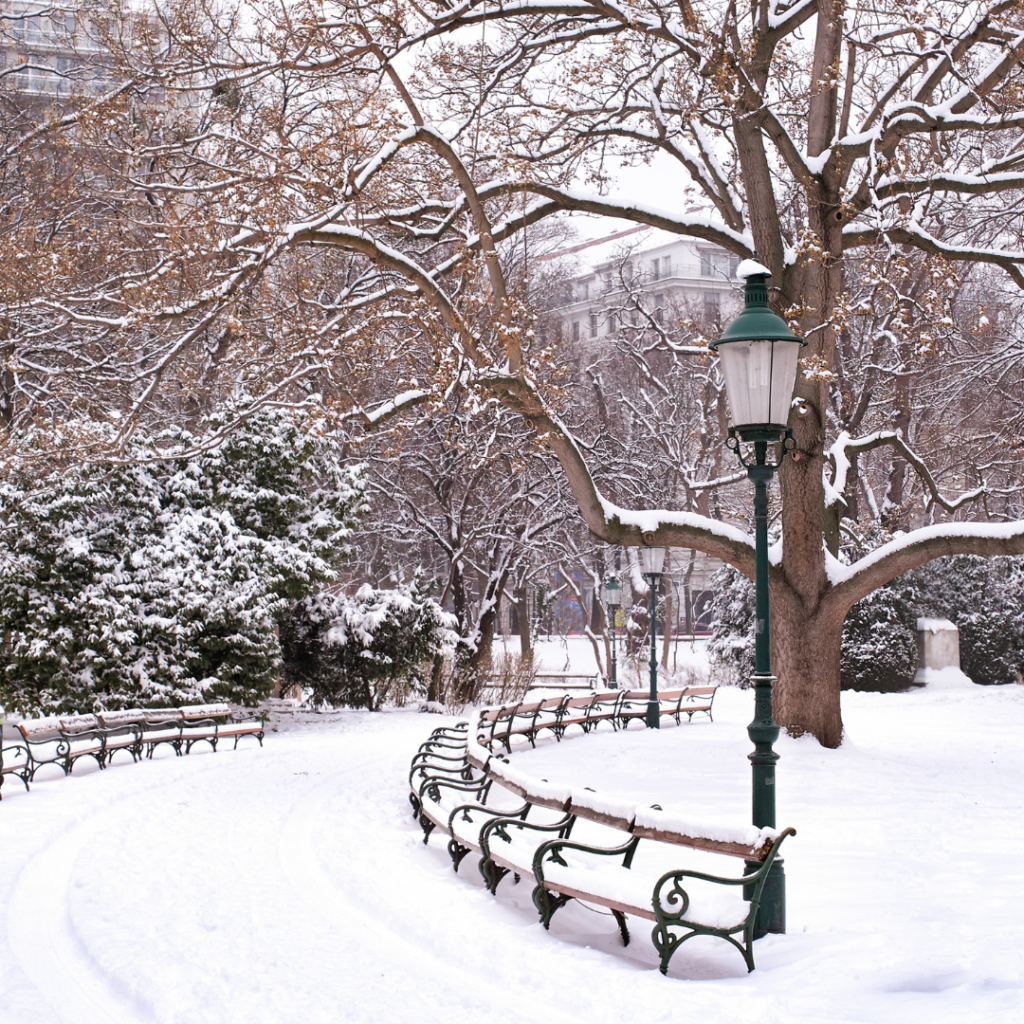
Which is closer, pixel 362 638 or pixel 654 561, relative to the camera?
pixel 654 561

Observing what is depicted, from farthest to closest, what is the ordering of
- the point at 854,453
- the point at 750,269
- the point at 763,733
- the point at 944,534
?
the point at 854,453, the point at 944,534, the point at 750,269, the point at 763,733

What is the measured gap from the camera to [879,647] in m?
24.5

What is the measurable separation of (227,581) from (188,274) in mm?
7813

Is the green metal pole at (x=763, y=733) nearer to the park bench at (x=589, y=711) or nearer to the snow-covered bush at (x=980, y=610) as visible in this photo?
the park bench at (x=589, y=711)

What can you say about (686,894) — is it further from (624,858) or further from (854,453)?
(854,453)

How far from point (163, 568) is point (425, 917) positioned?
1379cm

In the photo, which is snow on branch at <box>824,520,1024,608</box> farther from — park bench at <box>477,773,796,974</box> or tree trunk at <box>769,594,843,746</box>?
park bench at <box>477,773,796,974</box>

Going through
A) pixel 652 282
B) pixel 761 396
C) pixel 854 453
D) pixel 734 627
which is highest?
pixel 652 282

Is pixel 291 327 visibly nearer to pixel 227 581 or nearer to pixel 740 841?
pixel 227 581

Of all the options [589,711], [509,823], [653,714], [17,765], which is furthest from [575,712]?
[509,823]

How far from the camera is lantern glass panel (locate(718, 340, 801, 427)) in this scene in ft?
20.9

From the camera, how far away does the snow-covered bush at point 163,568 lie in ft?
57.7

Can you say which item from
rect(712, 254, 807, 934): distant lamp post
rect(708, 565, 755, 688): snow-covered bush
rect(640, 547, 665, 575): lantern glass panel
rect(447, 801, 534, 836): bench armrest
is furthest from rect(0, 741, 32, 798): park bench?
rect(708, 565, 755, 688): snow-covered bush

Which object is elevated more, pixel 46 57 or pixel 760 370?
pixel 46 57
